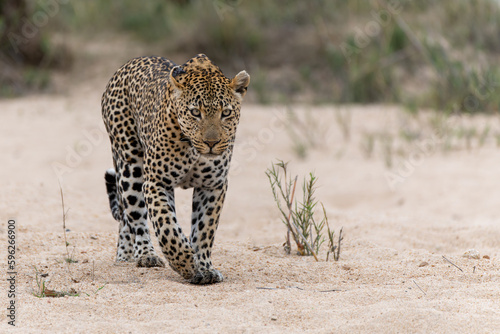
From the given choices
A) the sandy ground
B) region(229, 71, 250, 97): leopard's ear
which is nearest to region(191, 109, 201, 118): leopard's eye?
region(229, 71, 250, 97): leopard's ear

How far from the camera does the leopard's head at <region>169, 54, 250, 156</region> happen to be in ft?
14.8

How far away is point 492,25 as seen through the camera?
15.1 meters

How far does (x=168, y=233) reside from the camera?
4727 mm

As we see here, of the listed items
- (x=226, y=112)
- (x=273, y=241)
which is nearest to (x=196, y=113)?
(x=226, y=112)

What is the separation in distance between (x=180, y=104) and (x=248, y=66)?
1027cm

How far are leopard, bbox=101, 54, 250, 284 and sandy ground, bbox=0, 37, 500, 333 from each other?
249mm

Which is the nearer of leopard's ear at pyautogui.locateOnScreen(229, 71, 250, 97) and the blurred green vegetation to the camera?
leopard's ear at pyautogui.locateOnScreen(229, 71, 250, 97)

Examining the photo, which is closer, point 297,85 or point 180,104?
point 180,104

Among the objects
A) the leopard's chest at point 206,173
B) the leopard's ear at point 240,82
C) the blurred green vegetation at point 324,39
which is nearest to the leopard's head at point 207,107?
the leopard's ear at point 240,82

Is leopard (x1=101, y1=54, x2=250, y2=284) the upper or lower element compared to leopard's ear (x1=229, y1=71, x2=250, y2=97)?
lower

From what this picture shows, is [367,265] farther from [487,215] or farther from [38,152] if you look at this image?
[38,152]

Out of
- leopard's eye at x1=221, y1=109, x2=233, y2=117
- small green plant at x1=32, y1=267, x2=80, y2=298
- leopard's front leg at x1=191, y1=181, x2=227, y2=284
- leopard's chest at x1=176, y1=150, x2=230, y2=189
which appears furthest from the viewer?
leopard's front leg at x1=191, y1=181, x2=227, y2=284

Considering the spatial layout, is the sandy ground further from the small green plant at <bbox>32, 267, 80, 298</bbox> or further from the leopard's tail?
the leopard's tail

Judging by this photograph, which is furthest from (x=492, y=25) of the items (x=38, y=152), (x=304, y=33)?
(x=38, y=152)
